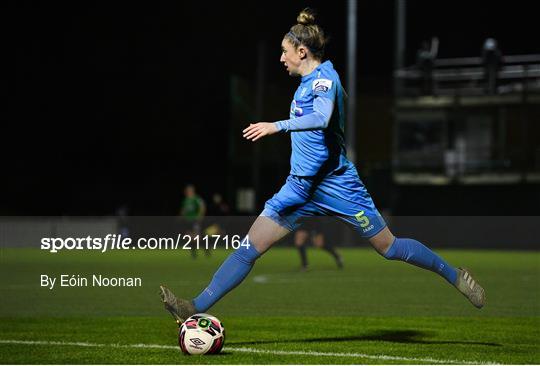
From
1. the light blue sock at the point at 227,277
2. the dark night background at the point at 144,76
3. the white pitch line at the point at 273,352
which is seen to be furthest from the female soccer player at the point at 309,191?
the dark night background at the point at 144,76

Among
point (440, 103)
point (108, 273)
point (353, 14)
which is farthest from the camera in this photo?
point (440, 103)

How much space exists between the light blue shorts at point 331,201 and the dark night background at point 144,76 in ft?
127

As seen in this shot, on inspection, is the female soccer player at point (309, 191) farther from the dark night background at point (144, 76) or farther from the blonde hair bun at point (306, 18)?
the dark night background at point (144, 76)

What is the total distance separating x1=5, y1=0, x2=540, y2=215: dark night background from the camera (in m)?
51.7

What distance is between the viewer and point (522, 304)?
47.6ft

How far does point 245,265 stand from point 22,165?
48.7 metres

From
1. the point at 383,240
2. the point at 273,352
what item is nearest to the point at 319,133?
the point at 383,240

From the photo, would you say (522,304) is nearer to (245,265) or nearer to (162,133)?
(245,265)

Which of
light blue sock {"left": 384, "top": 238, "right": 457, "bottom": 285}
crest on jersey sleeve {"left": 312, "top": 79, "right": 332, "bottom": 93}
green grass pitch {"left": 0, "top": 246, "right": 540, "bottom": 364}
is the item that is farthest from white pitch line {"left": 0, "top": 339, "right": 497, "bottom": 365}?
crest on jersey sleeve {"left": 312, "top": 79, "right": 332, "bottom": 93}

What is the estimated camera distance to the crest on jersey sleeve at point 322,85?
827 centimetres

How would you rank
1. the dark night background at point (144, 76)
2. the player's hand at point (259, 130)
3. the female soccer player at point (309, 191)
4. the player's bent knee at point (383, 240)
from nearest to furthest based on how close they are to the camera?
the player's hand at point (259, 130), the female soccer player at point (309, 191), the player's bent knee at point (383, 240), the dark night background at point (144, 76)

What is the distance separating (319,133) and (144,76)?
5383 cm

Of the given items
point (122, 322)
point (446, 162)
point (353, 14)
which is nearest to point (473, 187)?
point (446, 162)
